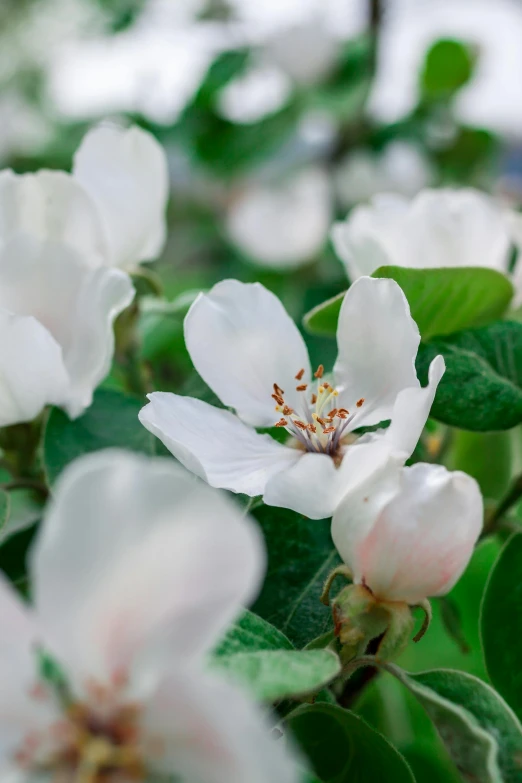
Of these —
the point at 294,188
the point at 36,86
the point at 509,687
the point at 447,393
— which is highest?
the point at 447,393

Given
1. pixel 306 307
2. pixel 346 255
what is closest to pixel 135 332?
pixel 346 255

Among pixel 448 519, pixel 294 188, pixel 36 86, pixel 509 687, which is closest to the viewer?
pixel 448 519

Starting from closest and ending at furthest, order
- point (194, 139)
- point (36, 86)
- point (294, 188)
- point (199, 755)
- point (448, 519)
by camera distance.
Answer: point (199, 755)
point (448, 519)
point (194, 139)
point (294, 188)
point (36, 86)

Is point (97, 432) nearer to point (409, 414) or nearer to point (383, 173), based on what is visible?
point (409, 414)

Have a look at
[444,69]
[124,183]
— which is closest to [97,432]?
[124,183]

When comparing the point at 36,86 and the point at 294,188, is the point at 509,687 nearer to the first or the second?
the point at 294,188

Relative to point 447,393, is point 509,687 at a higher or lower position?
lower
